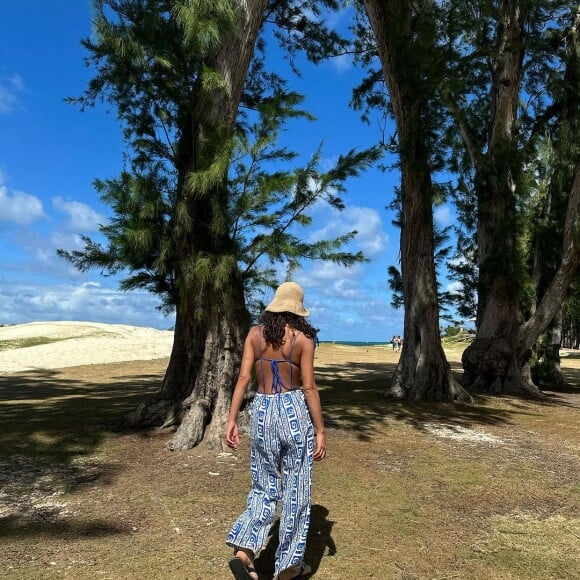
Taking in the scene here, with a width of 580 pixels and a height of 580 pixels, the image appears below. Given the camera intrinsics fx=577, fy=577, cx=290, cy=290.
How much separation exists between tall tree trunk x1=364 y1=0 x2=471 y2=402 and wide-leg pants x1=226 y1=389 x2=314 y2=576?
8654 mm

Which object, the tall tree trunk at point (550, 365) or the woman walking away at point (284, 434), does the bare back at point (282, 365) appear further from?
the tall tree trunk at point (550, 365)

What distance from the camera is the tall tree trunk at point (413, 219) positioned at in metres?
11.4

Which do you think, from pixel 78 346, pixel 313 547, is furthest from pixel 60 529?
pixel 78 346

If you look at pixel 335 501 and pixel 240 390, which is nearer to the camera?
pixel 240 390

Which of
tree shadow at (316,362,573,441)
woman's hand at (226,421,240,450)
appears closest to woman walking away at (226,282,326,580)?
woman's hand at (226,421,240,450)

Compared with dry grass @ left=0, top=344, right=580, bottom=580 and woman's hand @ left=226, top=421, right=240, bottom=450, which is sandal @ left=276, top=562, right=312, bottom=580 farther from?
woman's hand @ left=226, top=421, right=240, bottom=450

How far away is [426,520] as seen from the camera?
16.2 ft

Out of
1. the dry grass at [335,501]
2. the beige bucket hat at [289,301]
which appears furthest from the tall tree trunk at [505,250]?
the beige bucket hat at [289,301]

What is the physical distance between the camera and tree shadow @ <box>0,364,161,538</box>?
4.80 m

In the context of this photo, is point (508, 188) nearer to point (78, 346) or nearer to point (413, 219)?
point (413, 219)

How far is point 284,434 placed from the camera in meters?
3.58

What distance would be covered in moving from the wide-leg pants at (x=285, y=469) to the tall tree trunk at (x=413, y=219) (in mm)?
8654

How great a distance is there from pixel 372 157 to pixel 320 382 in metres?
9.85

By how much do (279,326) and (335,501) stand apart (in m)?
2.48
